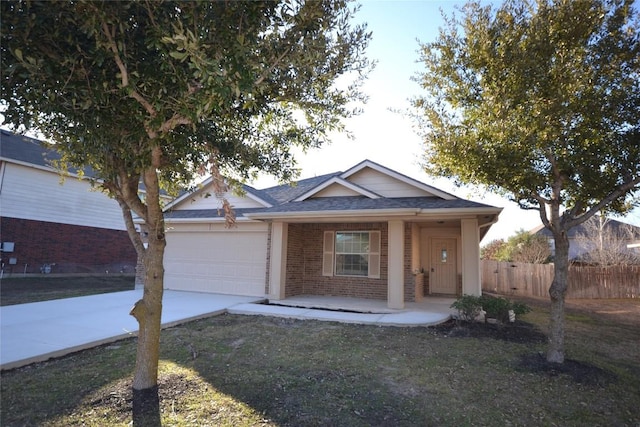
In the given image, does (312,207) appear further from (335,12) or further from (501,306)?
(335,12)

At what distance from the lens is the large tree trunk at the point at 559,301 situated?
5977mm

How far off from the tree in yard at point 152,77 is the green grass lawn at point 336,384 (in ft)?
2.33

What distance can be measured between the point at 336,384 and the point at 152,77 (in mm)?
4401

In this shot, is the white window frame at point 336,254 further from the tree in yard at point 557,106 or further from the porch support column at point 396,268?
the tree in yard at point 557,106

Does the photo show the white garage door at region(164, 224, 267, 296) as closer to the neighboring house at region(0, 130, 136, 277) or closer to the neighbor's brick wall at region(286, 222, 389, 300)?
the neighbor's brick wall at region(286, 222, 389, 300)

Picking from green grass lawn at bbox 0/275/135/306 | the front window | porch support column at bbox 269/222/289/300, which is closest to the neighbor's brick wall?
the front window

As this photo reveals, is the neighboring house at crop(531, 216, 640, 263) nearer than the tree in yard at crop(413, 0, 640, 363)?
No

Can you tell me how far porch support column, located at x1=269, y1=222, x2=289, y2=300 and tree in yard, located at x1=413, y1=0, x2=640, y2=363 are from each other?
22.4 feet

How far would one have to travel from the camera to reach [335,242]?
13.2m

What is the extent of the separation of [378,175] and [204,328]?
7.58 metres

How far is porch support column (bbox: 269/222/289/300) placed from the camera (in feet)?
39.1

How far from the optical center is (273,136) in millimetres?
6137

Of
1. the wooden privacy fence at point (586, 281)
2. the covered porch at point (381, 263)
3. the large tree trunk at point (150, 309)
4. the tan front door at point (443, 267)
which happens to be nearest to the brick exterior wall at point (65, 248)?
the covered porch at point (381, 263)

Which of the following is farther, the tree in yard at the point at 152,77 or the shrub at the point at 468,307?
the shrub at the point at 468,307
